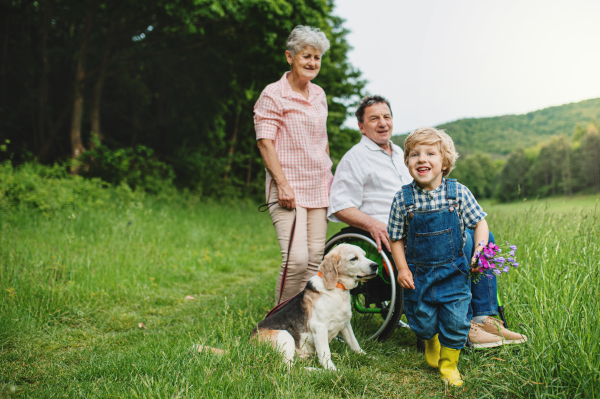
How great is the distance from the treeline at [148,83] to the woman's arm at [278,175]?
678cm

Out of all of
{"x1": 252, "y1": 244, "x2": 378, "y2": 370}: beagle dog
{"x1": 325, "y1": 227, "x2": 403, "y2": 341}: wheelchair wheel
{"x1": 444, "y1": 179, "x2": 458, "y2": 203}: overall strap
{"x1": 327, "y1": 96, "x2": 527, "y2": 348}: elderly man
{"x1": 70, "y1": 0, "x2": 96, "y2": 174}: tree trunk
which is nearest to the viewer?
{"x1": 444, "y1": 179, "x2": 458, "y2": 203}: overall strap

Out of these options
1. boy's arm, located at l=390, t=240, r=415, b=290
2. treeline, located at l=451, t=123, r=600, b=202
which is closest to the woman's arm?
boy's arm, located at l=390, t=240, r=415, b=290

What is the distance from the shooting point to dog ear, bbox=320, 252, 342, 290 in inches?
97.0

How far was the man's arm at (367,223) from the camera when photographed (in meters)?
2.76

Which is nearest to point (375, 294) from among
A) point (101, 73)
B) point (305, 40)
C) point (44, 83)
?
point (305, 40)

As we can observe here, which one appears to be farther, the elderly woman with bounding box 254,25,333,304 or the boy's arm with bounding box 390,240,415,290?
the elderly woman with bounding box 254,25,333,304

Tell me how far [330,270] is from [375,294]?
0.75 m

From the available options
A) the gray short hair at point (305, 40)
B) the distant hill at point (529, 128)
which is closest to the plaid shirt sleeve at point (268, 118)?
the gray short hair at point (305, 40)

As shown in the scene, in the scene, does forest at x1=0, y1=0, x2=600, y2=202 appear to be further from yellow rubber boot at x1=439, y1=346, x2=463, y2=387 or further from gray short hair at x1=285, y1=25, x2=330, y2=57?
yellow rubber boot at x1=439, y1=346, x2=463, y2=387

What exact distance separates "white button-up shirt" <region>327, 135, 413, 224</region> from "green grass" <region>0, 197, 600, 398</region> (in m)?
1.01

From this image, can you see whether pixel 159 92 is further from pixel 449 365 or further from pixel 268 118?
pixel 449 365

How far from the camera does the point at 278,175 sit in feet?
9.47

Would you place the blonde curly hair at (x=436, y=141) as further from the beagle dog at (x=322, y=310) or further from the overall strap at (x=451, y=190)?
the beagle dog at (x=322, y=310)

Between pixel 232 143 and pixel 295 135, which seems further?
pixel 232 143
